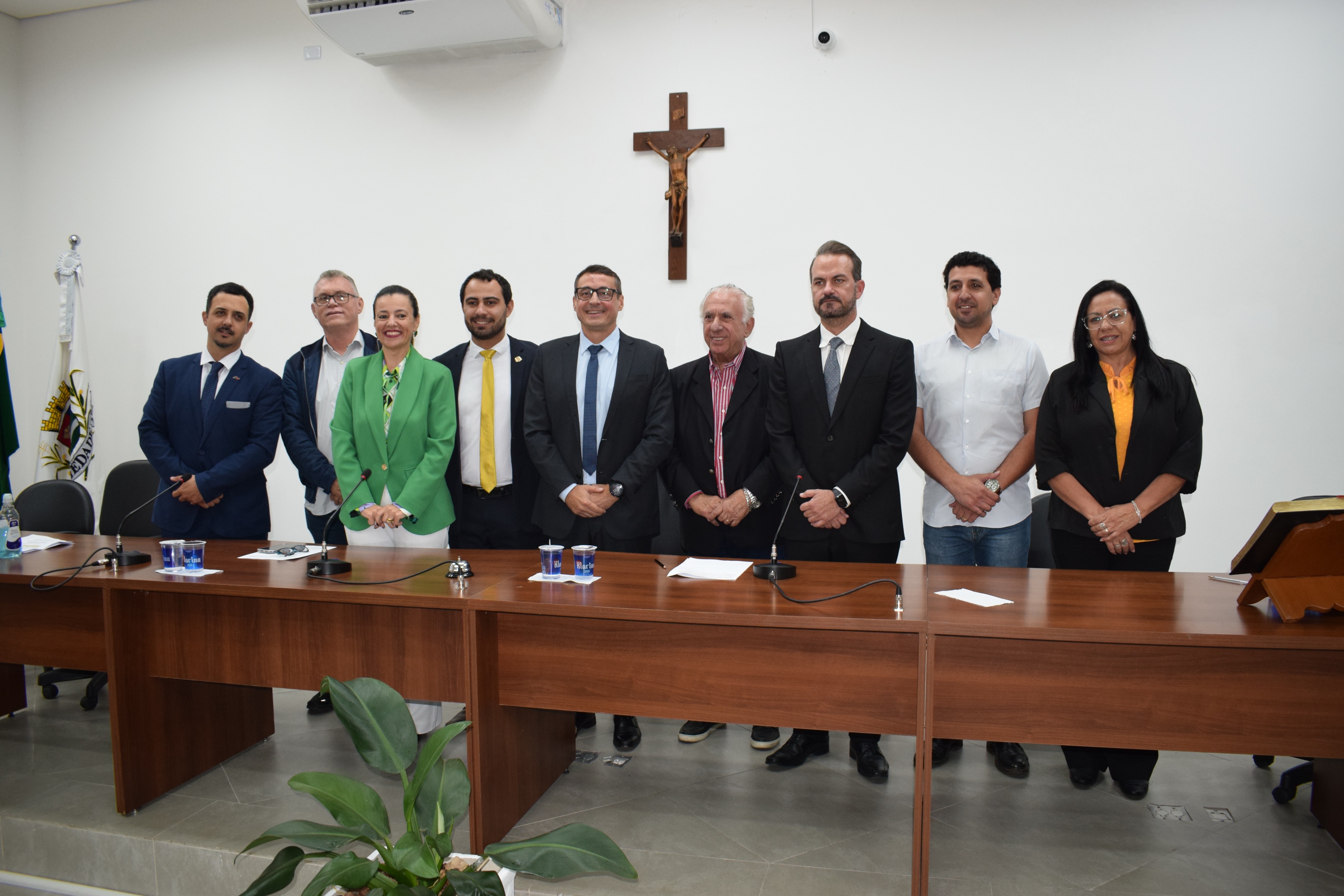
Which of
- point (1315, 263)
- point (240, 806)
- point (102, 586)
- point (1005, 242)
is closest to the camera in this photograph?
point (102, 586)

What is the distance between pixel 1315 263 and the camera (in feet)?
12.2

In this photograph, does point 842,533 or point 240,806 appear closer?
point 240,806

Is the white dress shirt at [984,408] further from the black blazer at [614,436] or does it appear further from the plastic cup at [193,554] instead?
the plastic cup at [193,554]

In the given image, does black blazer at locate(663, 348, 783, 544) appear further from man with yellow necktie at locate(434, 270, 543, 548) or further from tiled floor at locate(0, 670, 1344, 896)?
tiled floor at locate(0, 670, 1344, 896)

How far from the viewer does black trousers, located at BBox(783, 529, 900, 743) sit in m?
2.88

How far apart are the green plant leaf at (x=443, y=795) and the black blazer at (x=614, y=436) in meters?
1.71

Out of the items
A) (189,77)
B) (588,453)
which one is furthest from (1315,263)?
(189,77)

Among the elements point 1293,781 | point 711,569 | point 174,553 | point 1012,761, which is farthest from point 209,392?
point 1293,781

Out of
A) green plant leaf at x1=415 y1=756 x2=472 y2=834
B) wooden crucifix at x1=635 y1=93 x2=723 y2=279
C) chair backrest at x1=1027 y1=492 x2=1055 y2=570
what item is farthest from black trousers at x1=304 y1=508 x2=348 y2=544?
chair backrest at x1=1027 y1=492 x2=1055 y2=570

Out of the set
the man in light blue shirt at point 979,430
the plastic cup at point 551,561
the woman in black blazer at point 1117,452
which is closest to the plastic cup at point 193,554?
the plastic cup at point 551,561

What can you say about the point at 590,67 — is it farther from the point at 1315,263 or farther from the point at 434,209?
the point at 1315,263

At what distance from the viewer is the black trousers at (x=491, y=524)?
10.6 feet

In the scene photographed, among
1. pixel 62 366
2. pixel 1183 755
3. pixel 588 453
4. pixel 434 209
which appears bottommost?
pixel 1183 755

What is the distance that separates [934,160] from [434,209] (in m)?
2.67
